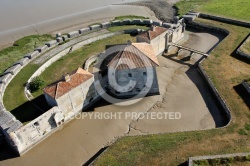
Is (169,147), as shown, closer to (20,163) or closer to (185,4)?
(20,163)

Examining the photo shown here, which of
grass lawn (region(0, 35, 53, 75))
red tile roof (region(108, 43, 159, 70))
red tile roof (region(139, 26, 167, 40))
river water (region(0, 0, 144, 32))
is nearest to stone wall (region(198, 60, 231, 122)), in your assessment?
red tile roof (region(139, 26, 167, 40))

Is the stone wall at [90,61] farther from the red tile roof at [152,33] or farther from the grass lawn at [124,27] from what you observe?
the grass lawn at [124,27]

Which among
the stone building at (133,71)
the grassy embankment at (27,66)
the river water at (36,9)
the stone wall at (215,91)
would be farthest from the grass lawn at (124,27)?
the river water at (36,9)

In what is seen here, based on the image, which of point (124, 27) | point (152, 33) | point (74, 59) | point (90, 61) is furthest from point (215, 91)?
point (124, 27)

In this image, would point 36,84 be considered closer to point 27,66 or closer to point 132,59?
point 27,66

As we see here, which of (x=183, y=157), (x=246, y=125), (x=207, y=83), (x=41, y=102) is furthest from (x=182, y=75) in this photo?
(x=41, y=102)

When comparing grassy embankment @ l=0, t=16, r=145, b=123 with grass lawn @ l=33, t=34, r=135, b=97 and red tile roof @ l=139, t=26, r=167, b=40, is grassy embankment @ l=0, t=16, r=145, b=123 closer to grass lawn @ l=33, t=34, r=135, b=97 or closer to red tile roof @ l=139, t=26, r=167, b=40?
grass lawn @ l=33, t=34, r=135, b=97
